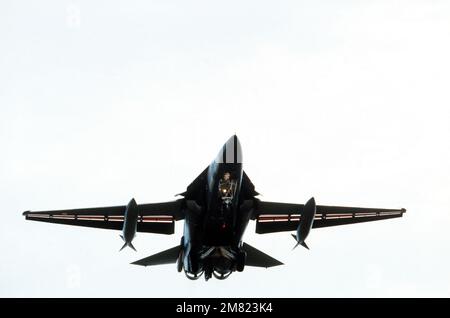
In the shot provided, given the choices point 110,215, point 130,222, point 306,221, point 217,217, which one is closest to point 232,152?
point 217,217

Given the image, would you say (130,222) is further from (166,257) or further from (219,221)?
(166,257)

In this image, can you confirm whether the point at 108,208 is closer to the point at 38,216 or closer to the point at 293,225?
the point at 38,216

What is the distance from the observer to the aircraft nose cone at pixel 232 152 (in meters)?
31.4

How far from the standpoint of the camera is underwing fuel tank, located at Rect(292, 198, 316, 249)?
33688 millimetres

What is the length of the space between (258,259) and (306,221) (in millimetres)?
5459

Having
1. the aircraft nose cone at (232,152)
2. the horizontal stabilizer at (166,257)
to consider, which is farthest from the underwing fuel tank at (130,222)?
the horizontal stabilizer at (166,257)

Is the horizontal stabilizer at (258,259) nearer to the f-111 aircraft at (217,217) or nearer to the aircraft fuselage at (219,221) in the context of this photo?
the f-111 aircraft at (217,217)

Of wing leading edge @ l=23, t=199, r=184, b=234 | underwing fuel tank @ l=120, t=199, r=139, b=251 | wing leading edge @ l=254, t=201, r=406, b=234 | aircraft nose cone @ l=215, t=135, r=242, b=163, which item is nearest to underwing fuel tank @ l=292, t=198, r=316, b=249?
wing leading edge @ l=254, t=201, r=406, b=234
